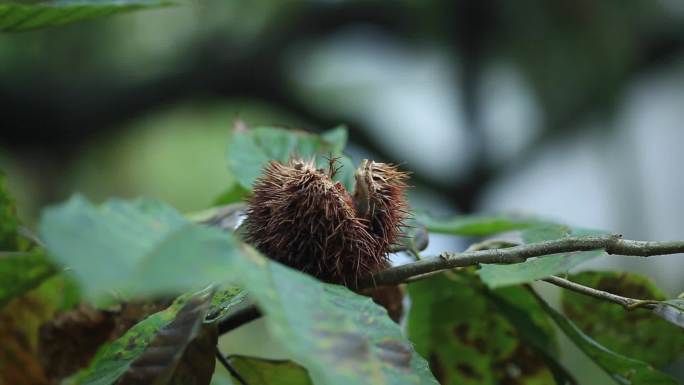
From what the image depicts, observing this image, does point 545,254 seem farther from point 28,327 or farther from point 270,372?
point 28,327

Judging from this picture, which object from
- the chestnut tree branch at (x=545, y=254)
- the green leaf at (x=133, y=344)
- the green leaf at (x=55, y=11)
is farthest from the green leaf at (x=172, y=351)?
the green leaf at (x=55, y=11)

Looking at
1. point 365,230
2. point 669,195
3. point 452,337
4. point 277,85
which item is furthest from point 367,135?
point 365,230

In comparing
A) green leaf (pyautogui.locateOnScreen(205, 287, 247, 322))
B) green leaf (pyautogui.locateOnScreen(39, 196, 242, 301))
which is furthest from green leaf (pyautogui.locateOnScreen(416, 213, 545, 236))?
green leaf (pyautogui.locateOnScreen(39, 196, 242, 301))

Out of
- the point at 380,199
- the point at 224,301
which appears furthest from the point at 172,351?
the point at 380,199

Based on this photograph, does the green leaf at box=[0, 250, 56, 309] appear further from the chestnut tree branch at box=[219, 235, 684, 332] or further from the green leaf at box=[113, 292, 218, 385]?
the chestnut tree branch at box=[219, 235, 684, 332]

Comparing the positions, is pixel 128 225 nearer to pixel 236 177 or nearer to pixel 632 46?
pixel 236 177
